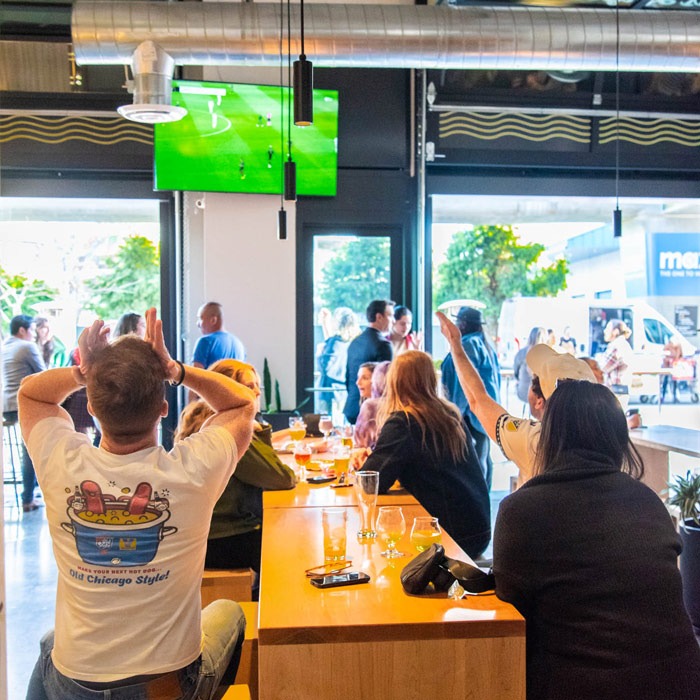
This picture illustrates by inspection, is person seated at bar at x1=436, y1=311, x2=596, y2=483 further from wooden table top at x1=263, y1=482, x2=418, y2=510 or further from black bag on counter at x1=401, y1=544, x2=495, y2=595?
black bag on counter at x1=401, y1=544, x2=495, y2=595

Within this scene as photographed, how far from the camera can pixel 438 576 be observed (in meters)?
2.25

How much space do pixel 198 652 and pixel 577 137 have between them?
6.57m

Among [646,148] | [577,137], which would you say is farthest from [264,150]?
[646,148]

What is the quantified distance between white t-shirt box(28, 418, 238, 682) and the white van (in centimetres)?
612

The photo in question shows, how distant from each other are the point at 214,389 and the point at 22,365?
530 cm

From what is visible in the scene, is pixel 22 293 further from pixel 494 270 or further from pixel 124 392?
pixel 124 392

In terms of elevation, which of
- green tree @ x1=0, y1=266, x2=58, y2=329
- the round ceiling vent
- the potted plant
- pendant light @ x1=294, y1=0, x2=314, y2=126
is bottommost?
the potted plant

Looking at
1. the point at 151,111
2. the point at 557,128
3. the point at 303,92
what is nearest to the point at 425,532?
the point at 303,92

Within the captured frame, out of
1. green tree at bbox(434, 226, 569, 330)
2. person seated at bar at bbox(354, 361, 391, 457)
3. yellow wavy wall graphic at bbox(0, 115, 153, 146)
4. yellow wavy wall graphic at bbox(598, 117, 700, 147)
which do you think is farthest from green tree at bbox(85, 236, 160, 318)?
yellow wavy wall graphic at bbox(598, 117, 700, 147)

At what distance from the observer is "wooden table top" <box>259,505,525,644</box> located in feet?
6.57

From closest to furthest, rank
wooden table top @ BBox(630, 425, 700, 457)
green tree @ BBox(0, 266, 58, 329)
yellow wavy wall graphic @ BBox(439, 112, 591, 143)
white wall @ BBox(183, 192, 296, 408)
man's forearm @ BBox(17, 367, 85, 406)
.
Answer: man's forearm @ BBox(17, 367, 85, 406) → wooden table top @ BBox(630, 425, 700, 457) → white wall @ BBox(183, 192, 296, 408) → yellow wavy wall graphic @ BBox(439, 112, 591, 143) → green tree @ BBox(0, 266, 58, 329)

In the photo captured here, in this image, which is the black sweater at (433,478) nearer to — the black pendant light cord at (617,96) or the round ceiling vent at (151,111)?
the black pendant light cord at (617,96)

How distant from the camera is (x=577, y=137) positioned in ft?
24.9

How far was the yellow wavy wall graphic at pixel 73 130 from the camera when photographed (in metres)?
7.10
